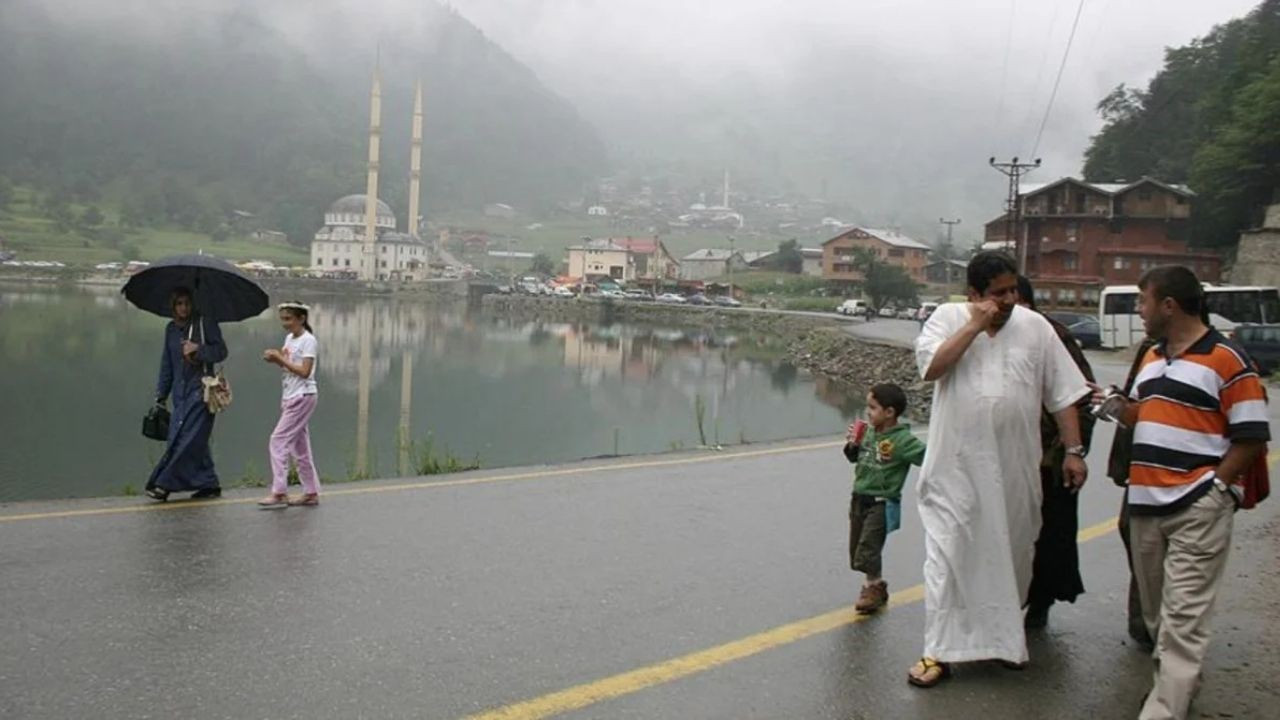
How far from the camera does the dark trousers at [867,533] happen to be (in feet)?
14.5

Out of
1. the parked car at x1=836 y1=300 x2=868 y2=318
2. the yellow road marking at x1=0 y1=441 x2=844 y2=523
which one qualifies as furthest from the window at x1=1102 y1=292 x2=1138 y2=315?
the parked car at x1=836 y1=300 x2=868 y2=318

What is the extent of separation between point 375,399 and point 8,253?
291ft

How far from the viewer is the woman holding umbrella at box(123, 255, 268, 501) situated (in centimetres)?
645

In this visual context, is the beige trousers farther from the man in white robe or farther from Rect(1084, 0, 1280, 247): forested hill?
Rect(1084, 0, 1280, 247): forested hill

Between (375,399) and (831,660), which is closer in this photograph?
(831,660)

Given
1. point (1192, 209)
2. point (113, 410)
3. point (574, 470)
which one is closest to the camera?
point (574, 470)

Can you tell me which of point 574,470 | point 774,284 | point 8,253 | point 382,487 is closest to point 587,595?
point 382,487

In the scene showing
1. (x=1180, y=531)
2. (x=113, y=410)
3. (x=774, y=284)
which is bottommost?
(x=113, y=410)

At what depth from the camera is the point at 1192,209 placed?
5019 cm

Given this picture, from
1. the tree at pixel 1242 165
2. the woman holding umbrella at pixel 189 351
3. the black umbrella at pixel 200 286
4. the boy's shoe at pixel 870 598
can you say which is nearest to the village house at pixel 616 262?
the tree at pixel 1242 165

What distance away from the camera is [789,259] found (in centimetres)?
10081

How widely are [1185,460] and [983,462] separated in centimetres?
64

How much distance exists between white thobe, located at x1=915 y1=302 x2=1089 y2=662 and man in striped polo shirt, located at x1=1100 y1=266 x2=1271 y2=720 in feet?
1.06

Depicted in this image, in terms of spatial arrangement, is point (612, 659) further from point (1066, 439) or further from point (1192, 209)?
point (1192, 209)
